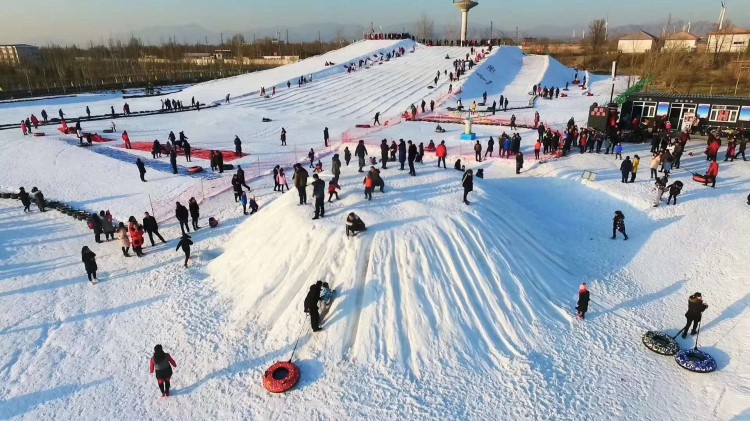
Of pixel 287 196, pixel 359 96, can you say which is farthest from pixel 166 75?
pixel 287 196

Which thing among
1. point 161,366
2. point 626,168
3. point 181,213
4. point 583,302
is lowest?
point 583,302

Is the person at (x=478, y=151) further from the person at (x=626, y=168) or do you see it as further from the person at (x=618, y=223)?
the person at (x=618, y=223)

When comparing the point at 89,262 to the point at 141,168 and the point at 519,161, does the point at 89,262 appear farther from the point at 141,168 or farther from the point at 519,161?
the point at 519,161

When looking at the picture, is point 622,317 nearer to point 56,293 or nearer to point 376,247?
point 376,247

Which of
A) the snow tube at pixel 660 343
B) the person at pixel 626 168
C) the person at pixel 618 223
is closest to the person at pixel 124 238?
the snow tube at pixel 660 343

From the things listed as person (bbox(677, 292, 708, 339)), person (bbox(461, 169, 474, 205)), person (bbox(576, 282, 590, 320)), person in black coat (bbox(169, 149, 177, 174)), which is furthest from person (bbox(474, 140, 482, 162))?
person in black coat (bbox(169, 149, 177, 174))

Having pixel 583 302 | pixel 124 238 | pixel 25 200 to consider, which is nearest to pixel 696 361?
pixel 583 302

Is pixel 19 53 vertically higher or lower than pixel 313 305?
higher
